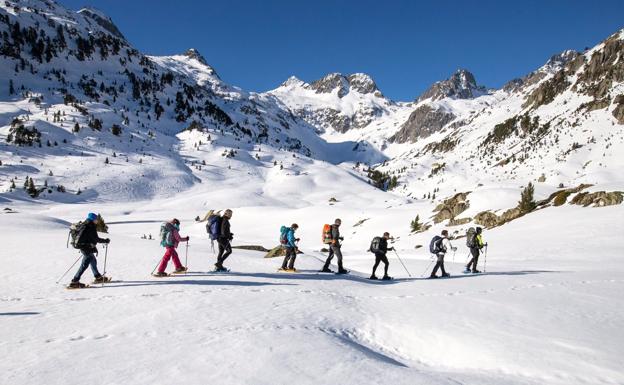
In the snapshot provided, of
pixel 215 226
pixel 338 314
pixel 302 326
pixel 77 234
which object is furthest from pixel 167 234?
pixel 302 326

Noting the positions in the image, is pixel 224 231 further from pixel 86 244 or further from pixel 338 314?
pixel 338 314

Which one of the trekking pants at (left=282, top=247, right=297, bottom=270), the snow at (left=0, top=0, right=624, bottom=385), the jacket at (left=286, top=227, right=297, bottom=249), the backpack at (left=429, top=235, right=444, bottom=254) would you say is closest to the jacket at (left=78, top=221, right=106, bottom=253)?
the snow at (left=0, top=0, right=624, bottom=385)

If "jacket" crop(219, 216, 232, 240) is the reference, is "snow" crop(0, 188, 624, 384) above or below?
below

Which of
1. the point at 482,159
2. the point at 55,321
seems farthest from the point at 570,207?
the point at 482,159

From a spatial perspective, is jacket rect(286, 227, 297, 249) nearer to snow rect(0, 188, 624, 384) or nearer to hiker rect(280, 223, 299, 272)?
hiker rect(280, 223, 299, 272)

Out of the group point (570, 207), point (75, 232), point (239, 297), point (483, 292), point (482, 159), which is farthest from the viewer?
point (482, 159)

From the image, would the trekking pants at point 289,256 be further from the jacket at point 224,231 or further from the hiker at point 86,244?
the hiker at point 86,244

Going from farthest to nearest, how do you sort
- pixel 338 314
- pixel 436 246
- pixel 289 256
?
pixel 436 246, pixel 289 256, pixel 338 314

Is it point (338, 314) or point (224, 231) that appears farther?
point (224, 231)

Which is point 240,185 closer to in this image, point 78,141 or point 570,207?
point 78,141

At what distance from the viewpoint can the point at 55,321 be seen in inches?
297

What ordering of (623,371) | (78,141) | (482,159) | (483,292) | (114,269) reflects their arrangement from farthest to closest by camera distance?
(482,159) → (78,141) → (114,269) → (483,292) → (623,371)

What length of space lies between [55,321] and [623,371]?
31.4ft

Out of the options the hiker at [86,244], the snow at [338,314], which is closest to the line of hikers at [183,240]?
the hiker at [86,244]
